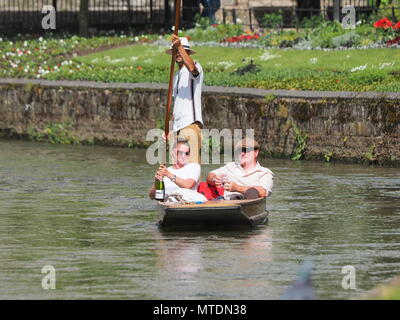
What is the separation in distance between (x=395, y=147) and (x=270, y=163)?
92.8 inches

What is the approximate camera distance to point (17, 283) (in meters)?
13.3

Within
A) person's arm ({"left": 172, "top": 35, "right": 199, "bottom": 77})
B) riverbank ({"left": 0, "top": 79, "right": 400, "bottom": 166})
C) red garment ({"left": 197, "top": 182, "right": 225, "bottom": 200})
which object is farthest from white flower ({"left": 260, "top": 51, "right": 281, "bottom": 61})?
red garment ({"left": 197, "top": 182, "right": 225, "bottom": 200})

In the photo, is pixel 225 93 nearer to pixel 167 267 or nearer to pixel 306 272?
pixel 167 267

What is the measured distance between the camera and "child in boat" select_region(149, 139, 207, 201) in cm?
1667

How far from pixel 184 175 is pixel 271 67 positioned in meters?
13.7

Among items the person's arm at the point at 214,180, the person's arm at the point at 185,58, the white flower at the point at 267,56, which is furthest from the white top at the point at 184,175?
the white flower at the point at 267,56

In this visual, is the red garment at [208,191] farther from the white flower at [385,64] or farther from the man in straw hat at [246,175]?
the white flower at [385,64]

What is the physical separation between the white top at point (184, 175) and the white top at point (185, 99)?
815mm

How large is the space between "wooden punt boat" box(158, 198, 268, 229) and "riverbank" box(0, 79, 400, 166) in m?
7.69

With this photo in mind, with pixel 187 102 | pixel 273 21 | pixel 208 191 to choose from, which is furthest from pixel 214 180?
pixel 273 21

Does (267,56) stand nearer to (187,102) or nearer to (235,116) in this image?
(235,116)

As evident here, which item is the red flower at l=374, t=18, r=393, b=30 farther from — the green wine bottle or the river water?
the green wine bottle

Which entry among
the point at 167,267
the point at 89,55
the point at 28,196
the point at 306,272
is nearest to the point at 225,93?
the point at 28,196

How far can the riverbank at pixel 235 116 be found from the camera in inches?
953
